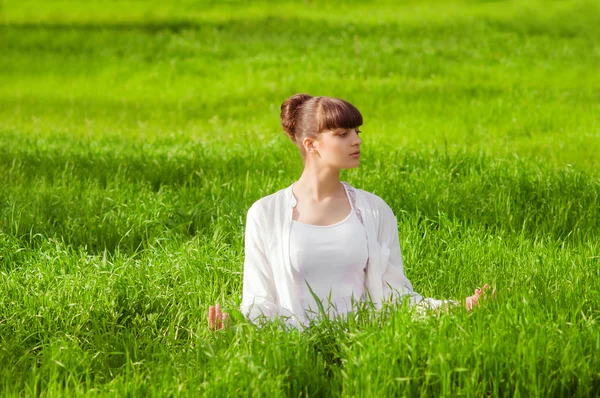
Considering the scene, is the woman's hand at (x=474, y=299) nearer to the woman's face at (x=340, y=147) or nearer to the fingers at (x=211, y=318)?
the woman's face at (x=340, y=147)

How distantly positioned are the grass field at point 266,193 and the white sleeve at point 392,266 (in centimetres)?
22

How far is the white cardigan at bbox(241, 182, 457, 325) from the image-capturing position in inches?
165

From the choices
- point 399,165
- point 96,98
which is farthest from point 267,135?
point 96,98

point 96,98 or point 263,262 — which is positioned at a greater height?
point 263,262

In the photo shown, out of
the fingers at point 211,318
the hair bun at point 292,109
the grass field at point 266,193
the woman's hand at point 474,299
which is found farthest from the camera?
the hair bun at point 292,109

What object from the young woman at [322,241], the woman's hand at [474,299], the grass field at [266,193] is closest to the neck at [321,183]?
the young woman at [322,241]

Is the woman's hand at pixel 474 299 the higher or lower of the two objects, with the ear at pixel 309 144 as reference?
lower

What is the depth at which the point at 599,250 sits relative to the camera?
18.7ft

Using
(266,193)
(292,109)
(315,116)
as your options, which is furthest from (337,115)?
(266,193)

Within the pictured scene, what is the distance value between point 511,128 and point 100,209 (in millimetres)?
6228

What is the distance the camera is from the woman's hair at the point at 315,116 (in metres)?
4.11

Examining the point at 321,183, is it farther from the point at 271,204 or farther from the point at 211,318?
the point at 211,318

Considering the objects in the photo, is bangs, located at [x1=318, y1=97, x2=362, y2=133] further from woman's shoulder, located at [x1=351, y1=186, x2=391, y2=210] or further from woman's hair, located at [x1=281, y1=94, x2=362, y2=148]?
woman's shoulder, located at [x1=351, y1=186, x2=391, y2=210]

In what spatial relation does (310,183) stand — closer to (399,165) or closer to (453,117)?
(399,165)
